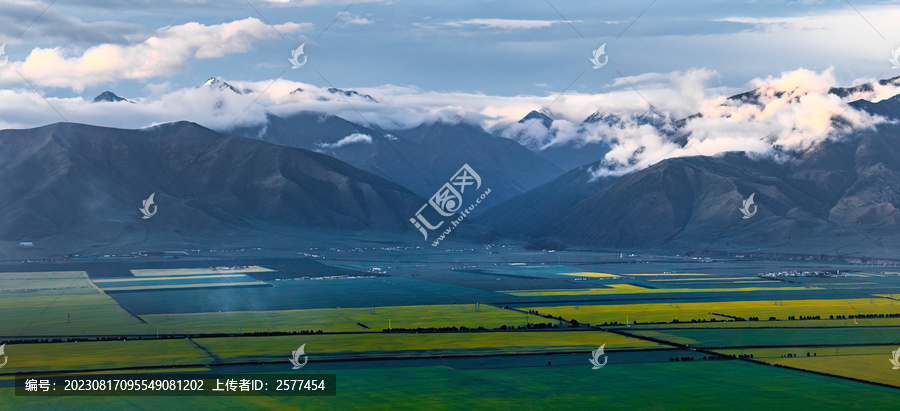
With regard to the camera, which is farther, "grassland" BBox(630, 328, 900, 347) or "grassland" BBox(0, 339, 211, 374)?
"grassland" BBox(630, 328, 900, 347)

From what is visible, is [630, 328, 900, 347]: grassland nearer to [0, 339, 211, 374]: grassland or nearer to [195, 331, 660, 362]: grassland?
[195, 331, 660, 362]: grassland

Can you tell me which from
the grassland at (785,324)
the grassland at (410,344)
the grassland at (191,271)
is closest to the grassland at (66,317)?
the grassland at (410,344)


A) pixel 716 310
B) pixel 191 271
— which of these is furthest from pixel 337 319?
pixel 191 271

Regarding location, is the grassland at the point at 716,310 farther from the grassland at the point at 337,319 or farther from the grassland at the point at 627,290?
the grassland at the point at 627,290

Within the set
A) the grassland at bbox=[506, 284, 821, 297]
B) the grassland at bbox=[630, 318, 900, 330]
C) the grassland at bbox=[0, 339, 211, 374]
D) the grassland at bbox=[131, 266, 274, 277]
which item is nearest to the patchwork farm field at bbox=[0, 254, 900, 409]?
the grassland at bbox=[0, 339, 211, 374]

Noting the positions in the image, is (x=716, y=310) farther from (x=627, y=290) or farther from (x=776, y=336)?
(x=627, y=290)
